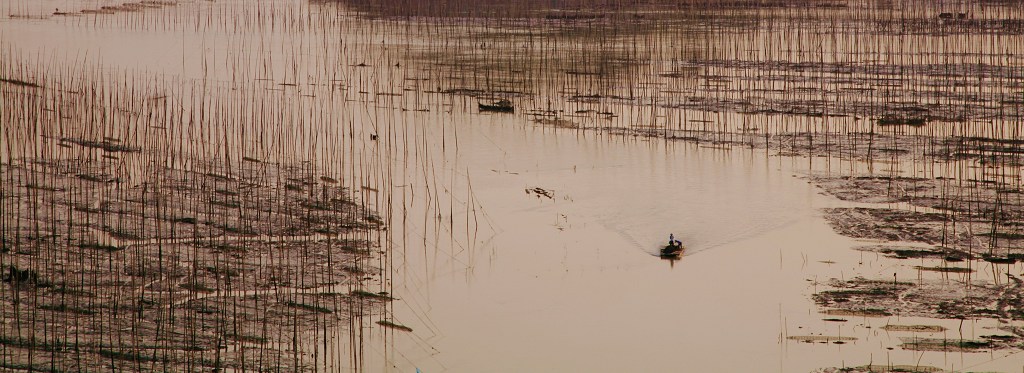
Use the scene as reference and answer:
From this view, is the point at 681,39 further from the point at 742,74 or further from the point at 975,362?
the point at 975,362

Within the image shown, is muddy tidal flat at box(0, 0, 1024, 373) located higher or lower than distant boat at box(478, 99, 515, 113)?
lower

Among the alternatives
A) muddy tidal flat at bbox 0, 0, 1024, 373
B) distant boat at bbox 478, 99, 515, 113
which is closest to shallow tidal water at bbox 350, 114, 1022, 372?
muddy tidal flat at bbox 0, 0, 1024, 373

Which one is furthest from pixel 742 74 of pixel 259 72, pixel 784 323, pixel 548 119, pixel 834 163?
pixel 784 323

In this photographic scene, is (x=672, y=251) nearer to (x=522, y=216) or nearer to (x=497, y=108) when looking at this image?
(x=522, y=216)

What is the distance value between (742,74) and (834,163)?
3516 millimetres

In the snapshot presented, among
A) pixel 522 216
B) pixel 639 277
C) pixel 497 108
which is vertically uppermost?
pixel 497 108

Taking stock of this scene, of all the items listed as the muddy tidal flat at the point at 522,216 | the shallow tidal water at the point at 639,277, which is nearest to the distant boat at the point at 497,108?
the muddy tidal flat at the point at 522,216

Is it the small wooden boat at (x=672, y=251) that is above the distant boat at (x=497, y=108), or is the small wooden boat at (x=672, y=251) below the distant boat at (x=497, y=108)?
below

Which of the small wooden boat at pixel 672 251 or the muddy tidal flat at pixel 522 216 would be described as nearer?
the muddy tidal flat at pixel 522 216

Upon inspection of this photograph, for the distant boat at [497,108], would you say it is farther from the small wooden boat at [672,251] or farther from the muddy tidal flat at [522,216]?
the small wooden boat at [672,251]

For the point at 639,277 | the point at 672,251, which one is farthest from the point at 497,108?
the point at 639,277

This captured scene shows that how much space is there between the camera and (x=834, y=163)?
25.4ft

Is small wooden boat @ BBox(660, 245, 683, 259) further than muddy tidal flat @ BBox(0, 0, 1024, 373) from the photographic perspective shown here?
Yes

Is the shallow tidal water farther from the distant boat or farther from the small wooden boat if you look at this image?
the distant boat
